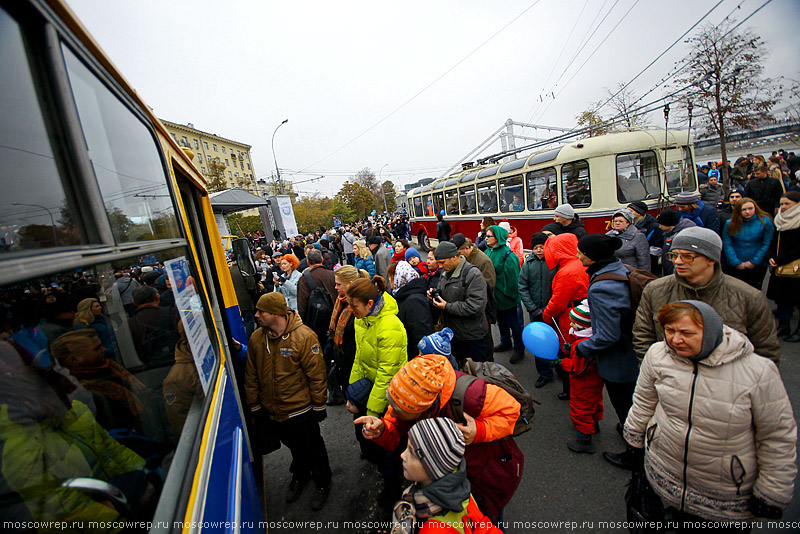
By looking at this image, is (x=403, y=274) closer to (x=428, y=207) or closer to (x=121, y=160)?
(x=121, y=160)

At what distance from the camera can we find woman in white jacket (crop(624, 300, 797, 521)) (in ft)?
4.99

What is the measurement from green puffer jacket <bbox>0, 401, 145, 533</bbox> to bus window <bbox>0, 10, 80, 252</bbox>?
44 centimetres

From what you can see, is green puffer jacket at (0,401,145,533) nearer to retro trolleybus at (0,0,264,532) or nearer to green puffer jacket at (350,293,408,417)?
retro trolleybus at (0,0,264,532)

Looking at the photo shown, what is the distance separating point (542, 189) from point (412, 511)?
8090 mm

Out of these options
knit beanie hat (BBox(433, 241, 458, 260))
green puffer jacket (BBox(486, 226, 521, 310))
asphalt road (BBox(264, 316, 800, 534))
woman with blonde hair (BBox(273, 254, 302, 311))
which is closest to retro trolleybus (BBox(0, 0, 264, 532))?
asphalt road (BBox(264, 316, 800, 534))

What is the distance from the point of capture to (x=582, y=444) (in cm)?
297

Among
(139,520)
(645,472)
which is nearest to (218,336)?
(139,520)

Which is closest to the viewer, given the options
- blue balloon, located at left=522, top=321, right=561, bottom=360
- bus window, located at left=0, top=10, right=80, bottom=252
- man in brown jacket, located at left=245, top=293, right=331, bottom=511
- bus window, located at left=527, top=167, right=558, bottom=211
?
bus window, located at left=0, top=10, right=80, bottom=252

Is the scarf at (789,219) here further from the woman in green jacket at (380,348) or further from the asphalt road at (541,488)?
the woman in green jacket at (380,348)

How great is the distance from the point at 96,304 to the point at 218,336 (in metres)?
0.99

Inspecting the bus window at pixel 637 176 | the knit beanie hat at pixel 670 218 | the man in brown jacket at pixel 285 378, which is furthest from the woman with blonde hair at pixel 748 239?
the man in brown jacket at pixel 285 378

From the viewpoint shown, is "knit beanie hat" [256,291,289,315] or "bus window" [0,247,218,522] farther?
"knit beanie hat" [256,291,289,315]

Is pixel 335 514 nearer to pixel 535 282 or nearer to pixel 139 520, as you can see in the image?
pixel 139 520

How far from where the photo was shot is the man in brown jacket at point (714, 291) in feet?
6.27
